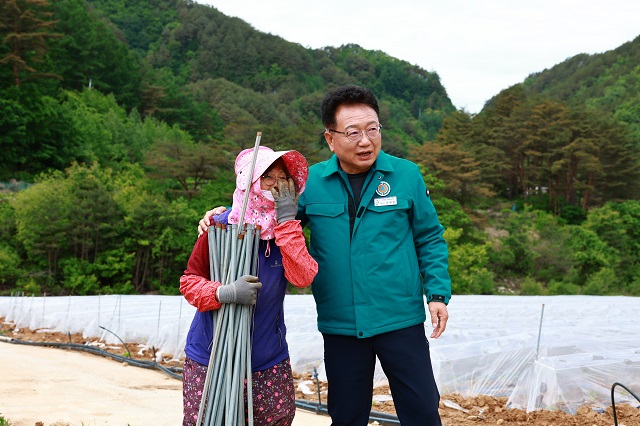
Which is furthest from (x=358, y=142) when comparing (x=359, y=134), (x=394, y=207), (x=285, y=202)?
(x=285, y=202)

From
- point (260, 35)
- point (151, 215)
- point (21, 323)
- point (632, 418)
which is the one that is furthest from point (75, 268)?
point (260, 35)

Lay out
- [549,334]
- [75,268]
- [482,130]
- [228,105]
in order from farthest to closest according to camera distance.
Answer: [228,105], [482,130], [75,268], [549,334]

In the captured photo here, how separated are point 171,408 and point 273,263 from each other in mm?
2576

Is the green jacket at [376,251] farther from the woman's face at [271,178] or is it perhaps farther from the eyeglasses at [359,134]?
the woman's face at [271,178]

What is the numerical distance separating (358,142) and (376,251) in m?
0.39

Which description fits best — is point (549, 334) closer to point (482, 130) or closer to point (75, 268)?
point (75, 268)

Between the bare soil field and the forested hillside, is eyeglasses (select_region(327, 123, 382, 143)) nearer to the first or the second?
the bare soil field

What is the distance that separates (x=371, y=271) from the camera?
2.12 meters

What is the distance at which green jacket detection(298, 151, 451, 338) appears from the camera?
2.12m

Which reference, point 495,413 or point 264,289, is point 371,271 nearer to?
point 264,289

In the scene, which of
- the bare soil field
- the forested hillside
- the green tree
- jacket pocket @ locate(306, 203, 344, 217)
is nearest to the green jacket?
jacket pocket @ locate(306, 203, 344, 217)

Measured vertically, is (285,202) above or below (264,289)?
above

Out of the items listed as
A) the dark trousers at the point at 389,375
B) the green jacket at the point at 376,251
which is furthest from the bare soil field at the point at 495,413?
the green jacket at the point at 376,251

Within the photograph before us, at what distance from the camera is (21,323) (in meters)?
10.5
